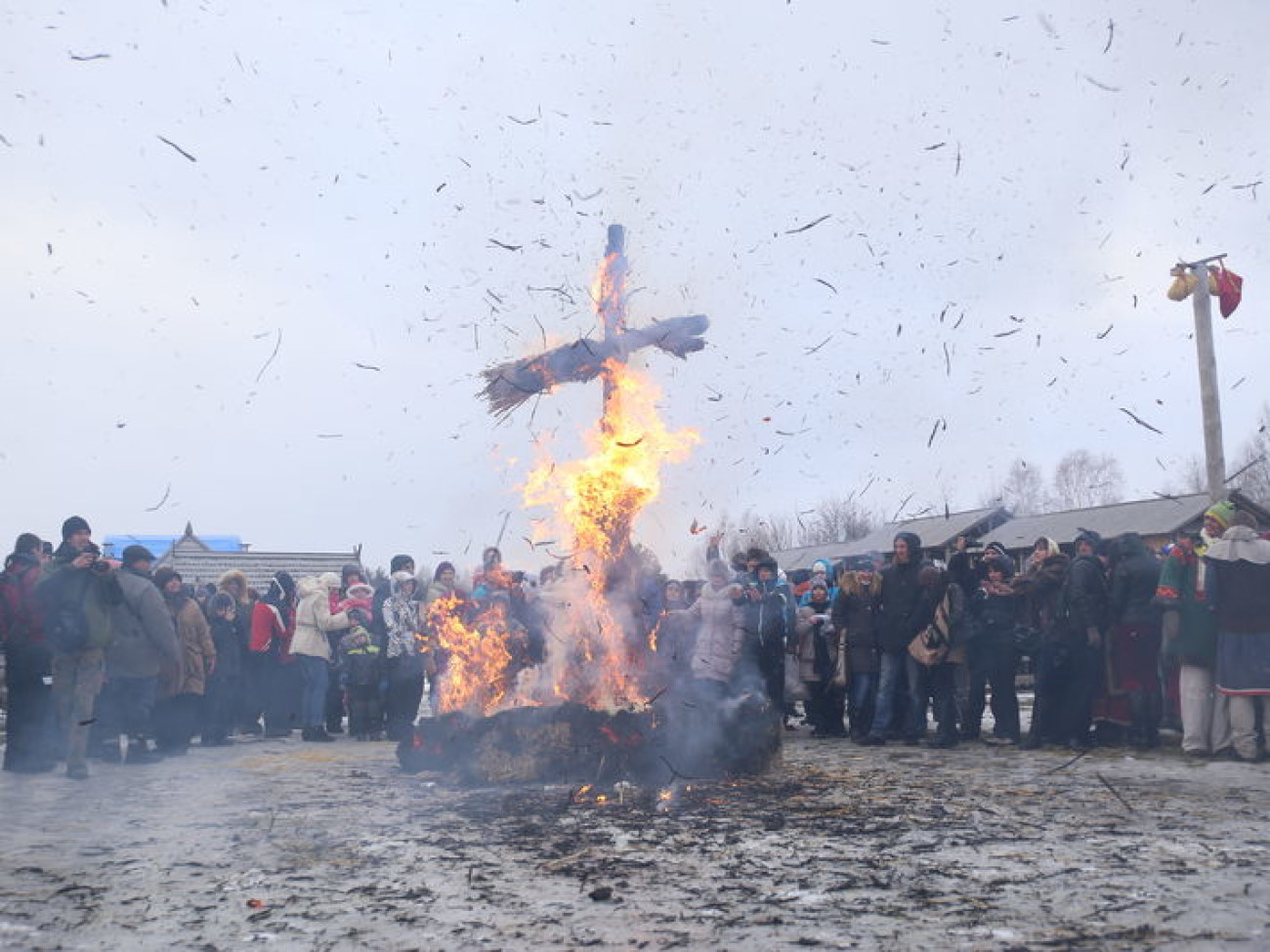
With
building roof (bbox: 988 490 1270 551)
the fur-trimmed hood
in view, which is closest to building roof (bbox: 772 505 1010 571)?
building roof (bbox: 988 490 1270 551)

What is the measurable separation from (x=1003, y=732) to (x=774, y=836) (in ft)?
19.5

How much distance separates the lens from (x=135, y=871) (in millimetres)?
6320

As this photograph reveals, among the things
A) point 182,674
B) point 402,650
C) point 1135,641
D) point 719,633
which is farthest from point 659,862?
point 182,674

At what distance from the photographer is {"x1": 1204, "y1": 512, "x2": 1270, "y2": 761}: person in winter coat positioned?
1015 cm

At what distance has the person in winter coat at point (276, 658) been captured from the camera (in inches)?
555

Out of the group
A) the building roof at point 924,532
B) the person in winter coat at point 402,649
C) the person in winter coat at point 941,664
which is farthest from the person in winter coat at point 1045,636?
the building roof at point 924,532

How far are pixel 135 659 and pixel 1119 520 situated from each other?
109ft

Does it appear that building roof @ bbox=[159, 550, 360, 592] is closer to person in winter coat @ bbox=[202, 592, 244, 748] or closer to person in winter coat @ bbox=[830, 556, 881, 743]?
person in winter coat @ bbox=[202, 592, 244, 748]

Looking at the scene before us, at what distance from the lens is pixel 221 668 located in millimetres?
13617

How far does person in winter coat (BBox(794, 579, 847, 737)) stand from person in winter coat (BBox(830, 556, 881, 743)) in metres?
0.41

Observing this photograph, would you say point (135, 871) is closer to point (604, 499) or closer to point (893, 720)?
point (604, 499)

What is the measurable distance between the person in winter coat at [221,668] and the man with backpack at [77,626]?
3314 millimetres

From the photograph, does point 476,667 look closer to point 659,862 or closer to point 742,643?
point 742,643

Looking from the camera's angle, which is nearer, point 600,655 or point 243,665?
point 600,655
